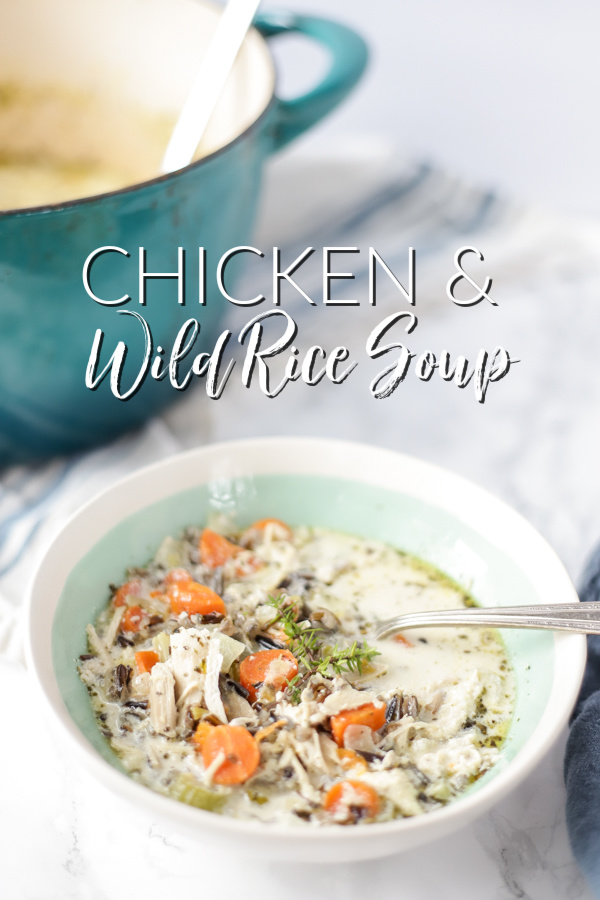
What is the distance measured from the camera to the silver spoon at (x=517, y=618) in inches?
53.4

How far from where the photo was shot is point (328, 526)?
177 centimetres

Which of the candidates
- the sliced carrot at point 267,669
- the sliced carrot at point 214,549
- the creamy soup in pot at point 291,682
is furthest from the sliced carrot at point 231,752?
the sliced carrot at point 214,549

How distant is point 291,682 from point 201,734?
0.51 ft

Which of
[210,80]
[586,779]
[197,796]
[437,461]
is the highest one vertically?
[210,80]

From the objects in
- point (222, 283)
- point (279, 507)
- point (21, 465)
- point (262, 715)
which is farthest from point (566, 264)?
point (262, 715)

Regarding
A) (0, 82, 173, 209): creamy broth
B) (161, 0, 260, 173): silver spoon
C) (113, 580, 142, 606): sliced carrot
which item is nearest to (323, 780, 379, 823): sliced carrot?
(113, 580, 142, 606): sliced carrot

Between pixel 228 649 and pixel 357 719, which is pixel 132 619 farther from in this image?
pixel 357 719

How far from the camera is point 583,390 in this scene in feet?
7.54

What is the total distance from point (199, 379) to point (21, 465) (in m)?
0.49

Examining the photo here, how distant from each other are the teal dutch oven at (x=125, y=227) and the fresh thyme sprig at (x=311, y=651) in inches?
27.5

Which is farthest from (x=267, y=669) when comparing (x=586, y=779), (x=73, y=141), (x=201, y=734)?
(x=73, y=141)

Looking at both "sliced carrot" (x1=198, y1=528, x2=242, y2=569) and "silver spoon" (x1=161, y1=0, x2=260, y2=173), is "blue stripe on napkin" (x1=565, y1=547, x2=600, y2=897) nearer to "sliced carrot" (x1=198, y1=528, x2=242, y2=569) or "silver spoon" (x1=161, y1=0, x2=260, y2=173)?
"sliced carrot" (x1=198, y1=528, x2=242, y2=569)

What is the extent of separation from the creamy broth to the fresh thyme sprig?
1.39m

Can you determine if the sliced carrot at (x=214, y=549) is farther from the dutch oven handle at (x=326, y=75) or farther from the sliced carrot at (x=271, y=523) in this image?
the dutch oven handle at (x=326, y=75)
